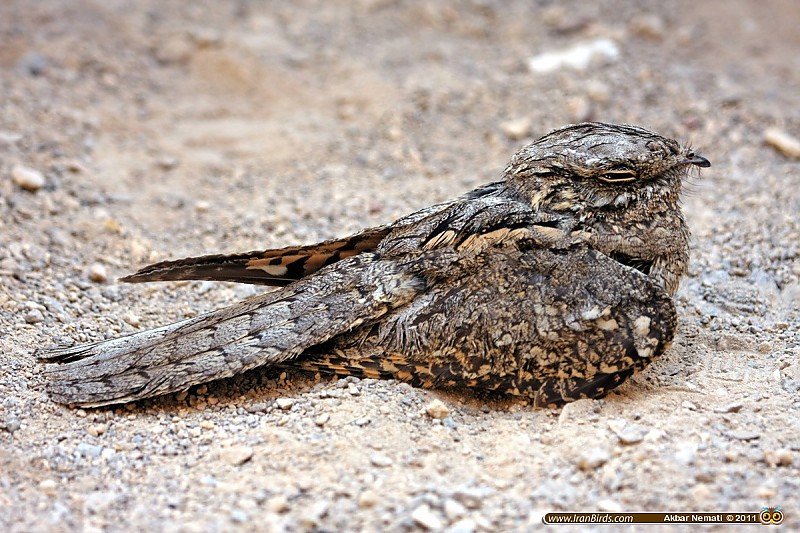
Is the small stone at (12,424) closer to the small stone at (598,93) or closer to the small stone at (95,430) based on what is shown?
the small stone at (95,430)

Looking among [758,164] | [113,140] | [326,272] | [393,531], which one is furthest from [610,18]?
[393,531]

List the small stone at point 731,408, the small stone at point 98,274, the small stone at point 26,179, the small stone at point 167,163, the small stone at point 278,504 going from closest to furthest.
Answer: the small stone at point 278,504 → the small stone at point 731,408 → the small stone at point 98,274 → the small stone at point 26,179 → the small stone at point 167,163

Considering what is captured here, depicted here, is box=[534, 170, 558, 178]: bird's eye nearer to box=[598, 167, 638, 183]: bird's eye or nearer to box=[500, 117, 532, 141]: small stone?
box=[598, 167, 638, 183]: bird's eye

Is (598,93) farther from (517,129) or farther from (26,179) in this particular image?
(26,179)

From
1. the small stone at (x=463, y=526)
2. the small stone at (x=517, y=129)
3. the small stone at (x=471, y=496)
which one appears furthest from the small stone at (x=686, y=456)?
the small stone at (x=517, y=129)

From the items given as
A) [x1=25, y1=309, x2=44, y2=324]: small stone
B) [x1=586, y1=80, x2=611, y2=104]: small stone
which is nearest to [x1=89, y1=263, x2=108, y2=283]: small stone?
[x1=25, y1=309, x2=44, y2=324]: small stone

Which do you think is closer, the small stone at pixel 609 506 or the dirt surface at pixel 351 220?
the small stone at pixel 609 506
